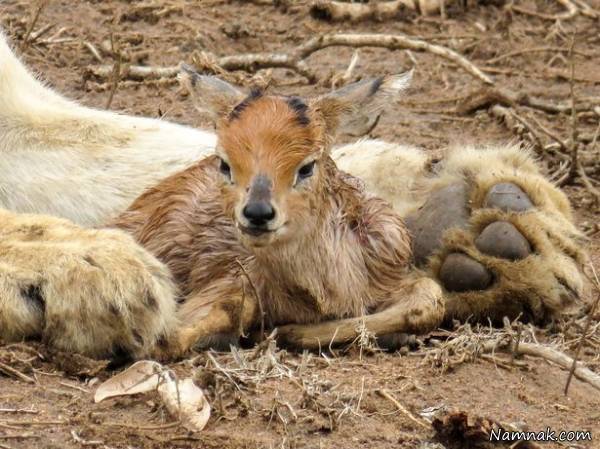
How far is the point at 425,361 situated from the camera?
188 inches

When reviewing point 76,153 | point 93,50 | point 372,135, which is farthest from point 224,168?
point 93,50

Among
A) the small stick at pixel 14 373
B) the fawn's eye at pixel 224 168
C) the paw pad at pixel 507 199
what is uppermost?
the fawn's eye at pixel 224 168

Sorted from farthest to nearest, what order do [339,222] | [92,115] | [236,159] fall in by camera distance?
[92,115], [339,222], [236,159]

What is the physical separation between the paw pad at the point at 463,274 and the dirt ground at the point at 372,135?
225 mm

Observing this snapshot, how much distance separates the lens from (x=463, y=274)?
523 cm

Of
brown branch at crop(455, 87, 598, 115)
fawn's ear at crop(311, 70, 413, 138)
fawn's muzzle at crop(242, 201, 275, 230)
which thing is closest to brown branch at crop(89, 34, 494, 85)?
brown branch at crop(455, 87, 598, 115)

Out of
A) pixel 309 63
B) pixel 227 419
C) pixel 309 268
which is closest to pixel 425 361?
pixel 309 268

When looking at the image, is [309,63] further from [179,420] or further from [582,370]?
[179,420]

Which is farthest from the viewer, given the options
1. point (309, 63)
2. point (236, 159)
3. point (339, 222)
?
point (309, 63)

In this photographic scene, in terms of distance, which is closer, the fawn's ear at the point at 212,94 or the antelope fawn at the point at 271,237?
the antelope fawn at the point at 271,237

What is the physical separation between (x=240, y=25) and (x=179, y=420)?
5491 millimetres

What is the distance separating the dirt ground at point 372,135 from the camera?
4133 mm

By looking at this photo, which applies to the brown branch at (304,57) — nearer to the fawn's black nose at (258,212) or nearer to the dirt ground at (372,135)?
the dirt ground at (372,135)

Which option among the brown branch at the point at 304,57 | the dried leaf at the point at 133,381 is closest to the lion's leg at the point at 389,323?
the dried leaf at the point at 133,381
